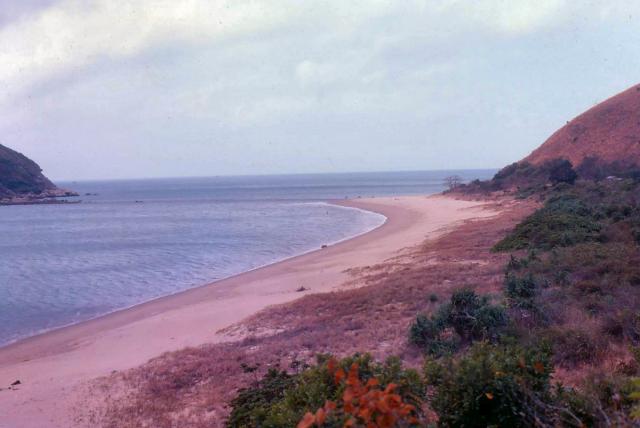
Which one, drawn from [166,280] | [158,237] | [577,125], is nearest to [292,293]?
[166,280]

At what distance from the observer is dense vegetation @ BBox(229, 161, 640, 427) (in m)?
4.30

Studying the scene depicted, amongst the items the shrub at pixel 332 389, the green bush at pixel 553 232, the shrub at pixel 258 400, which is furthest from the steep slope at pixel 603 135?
the shrub at pixel 332 389

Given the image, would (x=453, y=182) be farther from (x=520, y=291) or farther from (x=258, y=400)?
(x=258, y=400)

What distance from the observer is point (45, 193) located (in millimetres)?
127125

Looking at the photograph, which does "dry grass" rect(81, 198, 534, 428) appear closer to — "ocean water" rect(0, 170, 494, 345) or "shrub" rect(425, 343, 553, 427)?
"shrub" rect(425, 343, 553, 427)

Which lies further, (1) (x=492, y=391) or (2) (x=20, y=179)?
(2) (x=20, y=179)

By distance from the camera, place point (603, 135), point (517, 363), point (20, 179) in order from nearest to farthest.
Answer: point (517, 363), point (603, 135), point (20, 179)

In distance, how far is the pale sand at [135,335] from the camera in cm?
952

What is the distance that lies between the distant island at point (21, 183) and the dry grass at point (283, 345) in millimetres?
111519

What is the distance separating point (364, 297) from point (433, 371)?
357 inches

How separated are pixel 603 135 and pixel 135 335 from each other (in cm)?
5822

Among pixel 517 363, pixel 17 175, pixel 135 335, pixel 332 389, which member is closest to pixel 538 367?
pixel 517 363

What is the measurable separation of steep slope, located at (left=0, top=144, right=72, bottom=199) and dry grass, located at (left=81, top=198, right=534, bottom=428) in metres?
118

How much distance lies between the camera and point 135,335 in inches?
559
